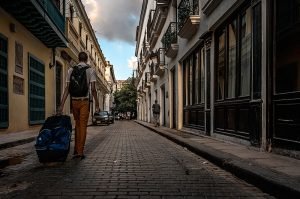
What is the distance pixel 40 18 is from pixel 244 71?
8.10 meters

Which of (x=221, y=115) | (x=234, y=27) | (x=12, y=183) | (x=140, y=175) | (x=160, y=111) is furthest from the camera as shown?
(x=160, y=111)

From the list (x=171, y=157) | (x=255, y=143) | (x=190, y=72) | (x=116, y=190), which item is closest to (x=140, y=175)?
(x=116, y=190)

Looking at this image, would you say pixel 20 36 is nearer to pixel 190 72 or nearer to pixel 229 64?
pixel 190 72

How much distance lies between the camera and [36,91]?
1747 cm

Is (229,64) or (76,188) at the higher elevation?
(229,64)

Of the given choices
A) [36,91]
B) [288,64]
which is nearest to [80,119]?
[288,64]

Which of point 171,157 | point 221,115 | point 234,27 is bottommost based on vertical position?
point 171,157

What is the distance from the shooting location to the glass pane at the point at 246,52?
950cm

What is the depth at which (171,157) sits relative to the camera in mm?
8461

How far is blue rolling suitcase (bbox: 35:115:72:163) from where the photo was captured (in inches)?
266

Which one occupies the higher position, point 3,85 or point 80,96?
Answer: point 3,85

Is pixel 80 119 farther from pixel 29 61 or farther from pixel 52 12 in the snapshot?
pixel 52 12

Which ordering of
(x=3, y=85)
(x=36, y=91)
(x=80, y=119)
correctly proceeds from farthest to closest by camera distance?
1. (x=36, y=91)
2. (x=3, y=85)
3. (x=80, y=119)

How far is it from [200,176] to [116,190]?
1545 millimetres
